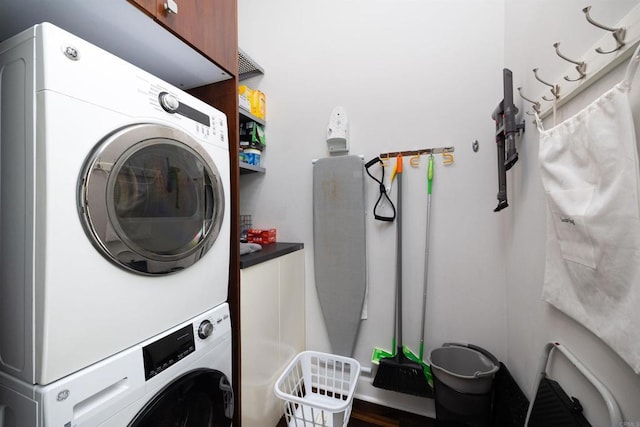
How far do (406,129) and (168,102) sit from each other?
1.24 meters

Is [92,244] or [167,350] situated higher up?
[92,244]

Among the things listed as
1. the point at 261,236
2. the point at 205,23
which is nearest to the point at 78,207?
the point at 205,23

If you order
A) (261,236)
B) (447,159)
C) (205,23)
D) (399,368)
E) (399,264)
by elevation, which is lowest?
(399,368)

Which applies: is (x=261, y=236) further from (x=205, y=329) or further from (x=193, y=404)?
(x=193, y=404)

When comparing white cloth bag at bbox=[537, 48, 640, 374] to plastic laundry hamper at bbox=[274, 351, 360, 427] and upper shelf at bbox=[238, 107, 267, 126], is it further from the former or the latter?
upper shelf at bbox=[238, 107, 267, 126]

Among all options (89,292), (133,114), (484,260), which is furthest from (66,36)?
(484,260)

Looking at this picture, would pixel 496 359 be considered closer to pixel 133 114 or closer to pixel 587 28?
pixel 587 28

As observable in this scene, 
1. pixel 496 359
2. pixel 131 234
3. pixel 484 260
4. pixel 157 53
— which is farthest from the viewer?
pixel 484 260

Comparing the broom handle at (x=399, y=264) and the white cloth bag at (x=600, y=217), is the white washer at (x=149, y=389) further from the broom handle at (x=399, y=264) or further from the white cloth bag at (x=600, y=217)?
the white cloth bag at (x=600, y=217)

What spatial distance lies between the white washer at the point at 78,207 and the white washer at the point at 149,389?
0.03 meters

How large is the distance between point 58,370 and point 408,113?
67.9 inches

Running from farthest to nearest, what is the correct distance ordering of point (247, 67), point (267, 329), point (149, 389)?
point (247, 67)
point (267, 329)
point (149, 389)

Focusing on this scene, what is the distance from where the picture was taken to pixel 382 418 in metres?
1.37

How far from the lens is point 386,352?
147cm
